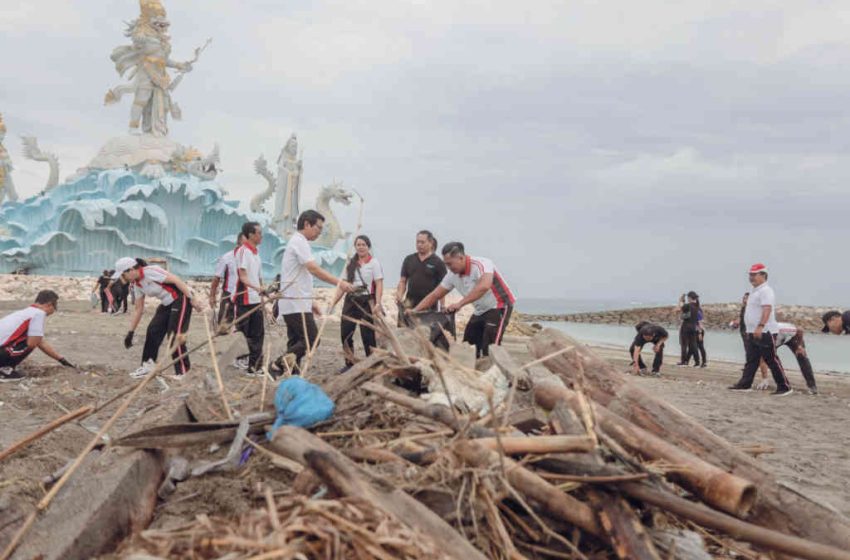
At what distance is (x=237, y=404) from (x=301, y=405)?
30.1 inches

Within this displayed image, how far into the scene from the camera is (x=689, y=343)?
596 inches

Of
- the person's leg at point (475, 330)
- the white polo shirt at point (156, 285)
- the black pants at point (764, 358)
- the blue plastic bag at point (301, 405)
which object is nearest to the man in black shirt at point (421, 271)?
the person's leg at point (475, 330)

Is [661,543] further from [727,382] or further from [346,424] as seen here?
[727,382]

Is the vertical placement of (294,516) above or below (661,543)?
above

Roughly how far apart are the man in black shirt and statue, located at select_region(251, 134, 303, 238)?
1125 inches

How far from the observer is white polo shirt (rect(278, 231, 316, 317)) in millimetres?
6902

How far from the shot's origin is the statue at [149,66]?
3155 centimetres

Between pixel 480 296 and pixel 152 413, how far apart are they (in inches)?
159

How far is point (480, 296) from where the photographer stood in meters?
6.90

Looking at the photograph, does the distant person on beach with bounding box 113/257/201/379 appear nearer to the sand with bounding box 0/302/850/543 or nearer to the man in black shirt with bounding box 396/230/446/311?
the sand with bounding box 0/302/850/543

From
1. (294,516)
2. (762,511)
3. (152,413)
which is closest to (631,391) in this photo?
(762,511)

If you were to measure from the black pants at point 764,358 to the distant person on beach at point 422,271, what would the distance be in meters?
4.73

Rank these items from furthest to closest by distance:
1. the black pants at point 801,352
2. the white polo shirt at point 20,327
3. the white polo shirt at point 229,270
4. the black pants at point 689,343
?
the black pants at point 689,343
the black pants at point 801,352
the white polo shirt at point 229,270
the white polo shirt at point 20,327

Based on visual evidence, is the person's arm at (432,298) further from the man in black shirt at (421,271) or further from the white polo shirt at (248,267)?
the white polo shirt at (248,267)
